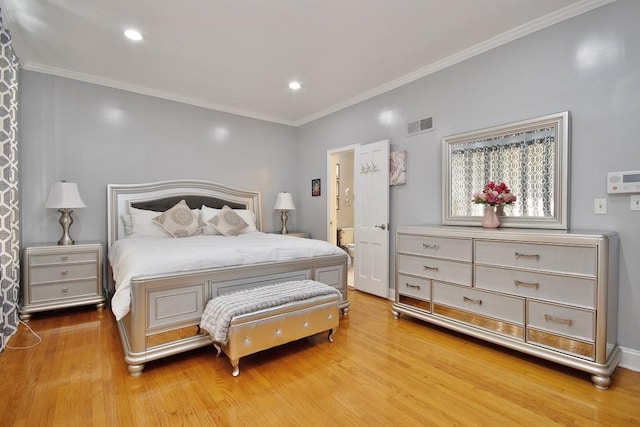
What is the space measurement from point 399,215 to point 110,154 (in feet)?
12.6

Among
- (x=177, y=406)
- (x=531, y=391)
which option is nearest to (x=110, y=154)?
(x=177, y=406)

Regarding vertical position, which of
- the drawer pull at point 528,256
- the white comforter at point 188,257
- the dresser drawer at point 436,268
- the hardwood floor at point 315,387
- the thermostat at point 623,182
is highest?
the thermostat at point 623,182

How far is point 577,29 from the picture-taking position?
8.32 feet

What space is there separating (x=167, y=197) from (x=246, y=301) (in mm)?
2687

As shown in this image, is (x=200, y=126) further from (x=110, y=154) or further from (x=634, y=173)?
(x=634, y=173)

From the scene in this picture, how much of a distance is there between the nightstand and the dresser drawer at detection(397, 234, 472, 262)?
3449mm

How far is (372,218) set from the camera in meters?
4.23

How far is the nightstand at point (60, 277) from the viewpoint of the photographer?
3227 mm

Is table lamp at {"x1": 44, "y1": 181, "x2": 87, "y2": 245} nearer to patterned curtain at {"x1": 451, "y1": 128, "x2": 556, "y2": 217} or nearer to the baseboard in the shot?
patterned curtain at {"x1": 451, "y1": 128, "x2": 556, "y2": 217}

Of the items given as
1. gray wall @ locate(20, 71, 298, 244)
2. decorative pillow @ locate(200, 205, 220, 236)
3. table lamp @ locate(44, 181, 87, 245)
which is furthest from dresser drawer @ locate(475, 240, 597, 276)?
table lamp @ locate(44, 181, 87, 245)

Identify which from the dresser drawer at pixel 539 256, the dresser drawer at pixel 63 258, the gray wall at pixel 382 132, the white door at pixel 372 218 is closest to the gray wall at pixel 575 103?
the gray wall at pixel 382 132

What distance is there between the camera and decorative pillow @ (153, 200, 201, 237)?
3822 millimetres

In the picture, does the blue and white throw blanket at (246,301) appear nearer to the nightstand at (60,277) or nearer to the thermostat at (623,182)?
the nightstand at (60,277)

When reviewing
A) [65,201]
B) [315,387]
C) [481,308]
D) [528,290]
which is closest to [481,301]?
[481,308]
